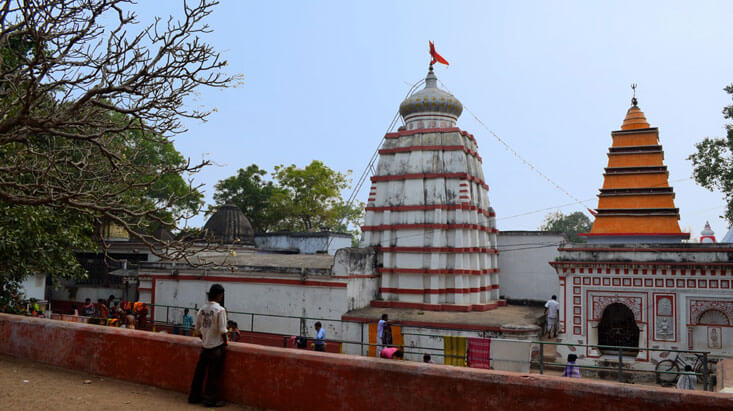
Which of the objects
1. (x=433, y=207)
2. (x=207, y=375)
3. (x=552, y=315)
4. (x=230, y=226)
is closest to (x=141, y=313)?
(x=230, y=226)

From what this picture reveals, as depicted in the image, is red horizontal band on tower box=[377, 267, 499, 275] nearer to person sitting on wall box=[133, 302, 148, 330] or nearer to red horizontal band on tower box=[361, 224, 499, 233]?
red horizontal band on tower box=[361, 224, 499, 233]

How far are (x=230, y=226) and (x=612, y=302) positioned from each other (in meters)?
21.1

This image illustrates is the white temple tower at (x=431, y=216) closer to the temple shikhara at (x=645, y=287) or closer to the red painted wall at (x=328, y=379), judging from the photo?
the temple shikhara at (x=645, y=287)

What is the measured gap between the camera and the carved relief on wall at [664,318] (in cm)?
1548

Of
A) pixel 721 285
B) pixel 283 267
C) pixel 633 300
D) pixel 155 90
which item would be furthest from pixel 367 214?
pixel 155 90

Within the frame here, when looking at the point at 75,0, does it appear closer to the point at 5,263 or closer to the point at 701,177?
the point at 5,263

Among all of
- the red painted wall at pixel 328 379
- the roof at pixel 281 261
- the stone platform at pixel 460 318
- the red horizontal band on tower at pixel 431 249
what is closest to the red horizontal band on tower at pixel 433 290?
the stone platform at pixel 460 318

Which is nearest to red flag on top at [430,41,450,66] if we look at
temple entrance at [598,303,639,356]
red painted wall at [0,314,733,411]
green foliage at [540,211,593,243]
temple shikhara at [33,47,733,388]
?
temple shikhara at [33,47,733,388]

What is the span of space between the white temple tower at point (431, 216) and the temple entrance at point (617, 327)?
3911mm

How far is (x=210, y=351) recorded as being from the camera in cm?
620

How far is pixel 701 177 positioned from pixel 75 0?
2331 cm

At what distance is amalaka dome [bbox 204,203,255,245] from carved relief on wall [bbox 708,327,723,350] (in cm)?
2221

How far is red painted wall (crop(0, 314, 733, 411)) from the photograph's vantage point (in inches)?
187

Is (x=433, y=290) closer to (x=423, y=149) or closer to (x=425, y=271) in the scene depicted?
(x=425, y=271)
